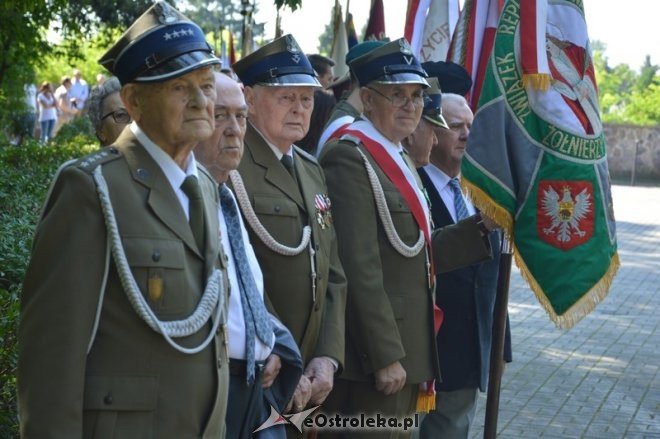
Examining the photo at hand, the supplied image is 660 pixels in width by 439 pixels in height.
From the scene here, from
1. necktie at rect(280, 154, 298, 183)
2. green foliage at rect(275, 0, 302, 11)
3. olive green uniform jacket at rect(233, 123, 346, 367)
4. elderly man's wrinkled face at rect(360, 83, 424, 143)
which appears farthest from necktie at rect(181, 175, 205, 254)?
green foliage at rect(275, 0, 302, 11)

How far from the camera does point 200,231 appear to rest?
3.20 metres

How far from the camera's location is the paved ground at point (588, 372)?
7518 mm

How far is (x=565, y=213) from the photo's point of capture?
5.68 metres

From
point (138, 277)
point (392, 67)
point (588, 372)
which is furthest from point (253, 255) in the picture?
point (588, 372)

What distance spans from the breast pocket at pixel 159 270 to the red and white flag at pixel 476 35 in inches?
158

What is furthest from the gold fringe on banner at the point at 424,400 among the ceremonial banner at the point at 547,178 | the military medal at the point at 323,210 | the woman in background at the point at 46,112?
the woman in background at the point at 46,112

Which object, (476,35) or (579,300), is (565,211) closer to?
(579,300)

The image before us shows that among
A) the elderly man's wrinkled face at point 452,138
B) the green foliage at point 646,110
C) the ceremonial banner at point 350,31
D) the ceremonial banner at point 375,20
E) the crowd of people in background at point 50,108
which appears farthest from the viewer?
the green foliage at point 646,110

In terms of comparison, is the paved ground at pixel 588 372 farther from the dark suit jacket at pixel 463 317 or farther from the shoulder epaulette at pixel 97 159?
the shoulder epaulette at pixel 97 159

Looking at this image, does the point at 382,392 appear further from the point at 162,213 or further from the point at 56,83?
the point at 56,83

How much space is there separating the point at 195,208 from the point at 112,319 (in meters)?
0.42

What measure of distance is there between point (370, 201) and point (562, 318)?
4.79 ft

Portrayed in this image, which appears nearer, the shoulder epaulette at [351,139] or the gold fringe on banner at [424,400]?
the shoulder epaulette at [351,139]

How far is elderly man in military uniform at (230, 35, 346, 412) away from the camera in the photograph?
13.9 feet
